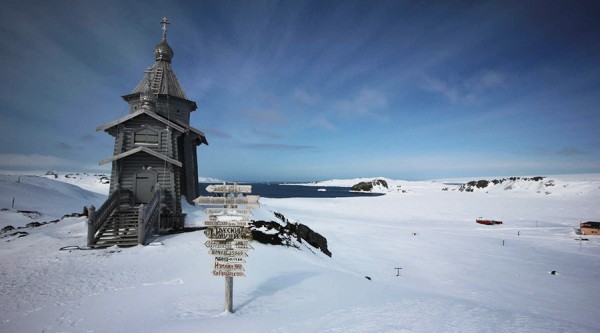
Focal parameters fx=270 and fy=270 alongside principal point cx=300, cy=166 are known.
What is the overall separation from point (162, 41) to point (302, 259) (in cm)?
2171

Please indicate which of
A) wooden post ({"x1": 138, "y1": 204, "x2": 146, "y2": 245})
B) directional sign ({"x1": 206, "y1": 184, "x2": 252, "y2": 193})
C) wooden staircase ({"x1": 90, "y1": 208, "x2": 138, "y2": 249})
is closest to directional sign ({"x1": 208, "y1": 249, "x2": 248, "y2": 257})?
directional sign ({"x1": 206, "y1": 184, "x2": 252, "y2": 193})

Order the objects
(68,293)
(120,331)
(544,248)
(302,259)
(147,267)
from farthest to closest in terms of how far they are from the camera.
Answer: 1. (544,248)
2. (302,259)
3. (147,267)
4. (68,293)
5. (120,331)

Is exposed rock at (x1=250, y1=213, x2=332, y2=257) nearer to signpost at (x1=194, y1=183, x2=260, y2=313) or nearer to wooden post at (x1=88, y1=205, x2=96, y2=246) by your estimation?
signpost at (x1=194, y1=183, x2=260, y2=313)

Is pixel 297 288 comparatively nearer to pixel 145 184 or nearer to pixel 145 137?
pixel 145 184

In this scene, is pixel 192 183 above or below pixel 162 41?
below

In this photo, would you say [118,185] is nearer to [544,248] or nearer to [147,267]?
[147,267]

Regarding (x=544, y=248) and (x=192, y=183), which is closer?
(x=192, y=183)

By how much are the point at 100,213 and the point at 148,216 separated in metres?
2.48

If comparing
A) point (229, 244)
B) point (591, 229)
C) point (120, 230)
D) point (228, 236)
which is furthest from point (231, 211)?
point (591, 229)

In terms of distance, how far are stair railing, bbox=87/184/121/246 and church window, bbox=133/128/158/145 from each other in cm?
323

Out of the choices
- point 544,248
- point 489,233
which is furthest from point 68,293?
point 489,233

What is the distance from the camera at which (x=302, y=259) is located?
1388cm

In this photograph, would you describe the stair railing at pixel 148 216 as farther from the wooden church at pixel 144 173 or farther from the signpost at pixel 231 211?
the signpost at pixel 231 211

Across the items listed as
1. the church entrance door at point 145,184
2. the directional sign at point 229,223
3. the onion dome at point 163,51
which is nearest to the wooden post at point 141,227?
the church entrance door at point 145,184
